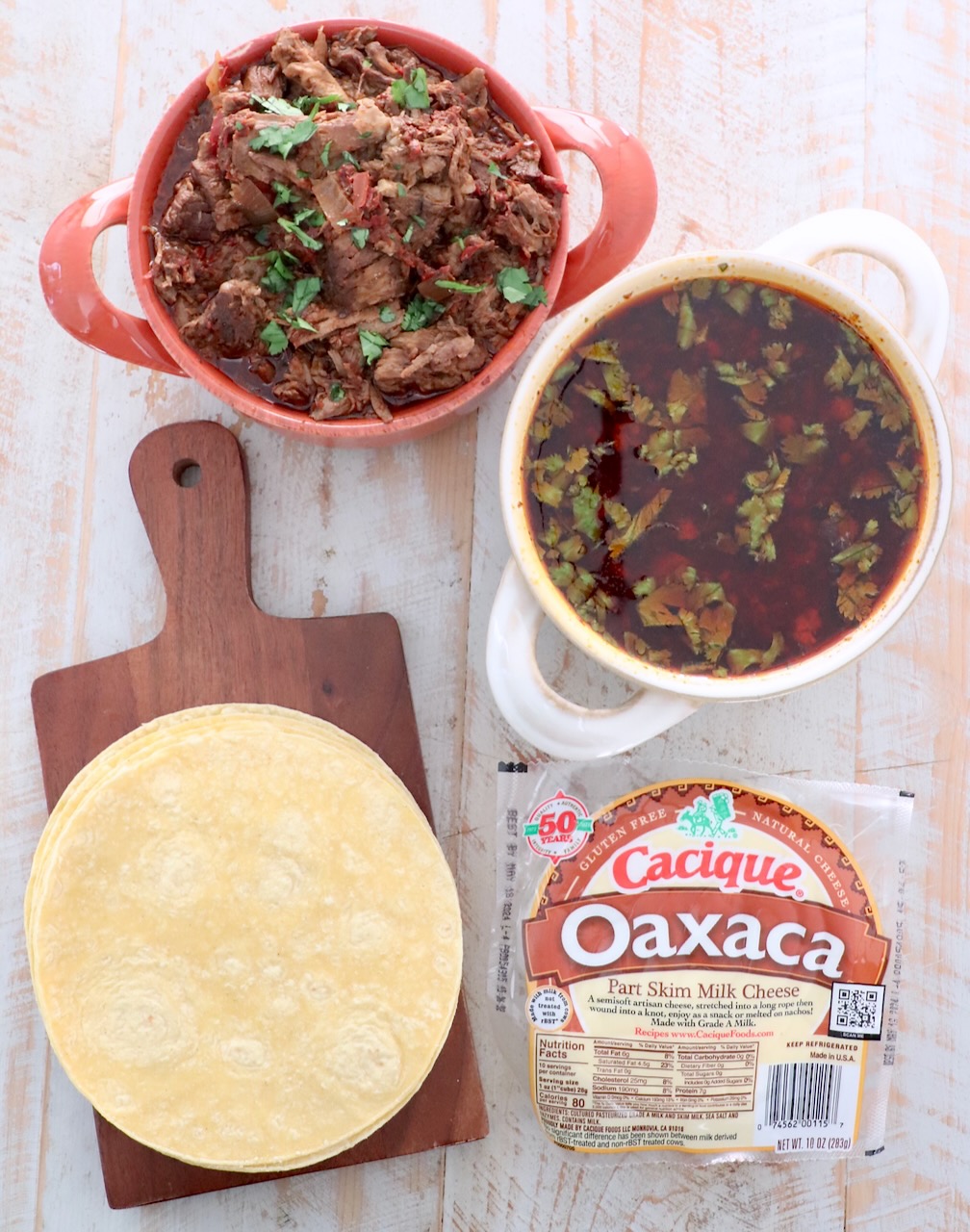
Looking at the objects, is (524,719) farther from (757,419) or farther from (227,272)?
(227,272)

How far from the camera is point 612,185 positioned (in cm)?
125

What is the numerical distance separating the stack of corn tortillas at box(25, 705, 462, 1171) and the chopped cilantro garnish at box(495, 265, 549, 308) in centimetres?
59

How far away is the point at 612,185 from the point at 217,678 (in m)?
0.81

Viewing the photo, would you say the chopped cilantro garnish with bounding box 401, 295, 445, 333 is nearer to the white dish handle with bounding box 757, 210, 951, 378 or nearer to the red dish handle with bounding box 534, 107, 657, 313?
the red dish handle with bounding box 534, 107, 657, 313

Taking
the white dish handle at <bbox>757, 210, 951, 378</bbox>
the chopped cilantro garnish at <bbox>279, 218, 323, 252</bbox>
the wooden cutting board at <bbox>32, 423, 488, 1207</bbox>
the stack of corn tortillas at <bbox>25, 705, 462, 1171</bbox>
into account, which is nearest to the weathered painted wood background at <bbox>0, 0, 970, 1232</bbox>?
the wooden cutting board at <bbox>32, 423, 488, 1207</bbox>

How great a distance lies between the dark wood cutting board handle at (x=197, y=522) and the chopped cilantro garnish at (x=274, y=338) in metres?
0.29

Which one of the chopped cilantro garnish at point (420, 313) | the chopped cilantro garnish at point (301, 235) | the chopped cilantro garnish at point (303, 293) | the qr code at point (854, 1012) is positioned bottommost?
the qr code at point (854, 1012)

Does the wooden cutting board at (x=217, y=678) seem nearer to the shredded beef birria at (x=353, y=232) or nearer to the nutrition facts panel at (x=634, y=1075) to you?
the nutrition facts panel at (x=634, y=1075)

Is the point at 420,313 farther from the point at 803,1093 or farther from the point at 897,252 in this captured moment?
the point at 803,1093

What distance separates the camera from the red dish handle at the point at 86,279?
1.22 meters

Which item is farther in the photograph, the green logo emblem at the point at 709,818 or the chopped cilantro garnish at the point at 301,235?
the green logo emblem at the point at 709,818

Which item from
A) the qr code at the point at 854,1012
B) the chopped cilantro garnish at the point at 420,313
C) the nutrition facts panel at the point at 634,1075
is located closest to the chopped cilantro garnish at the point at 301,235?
the chopped cilantro garnish at the point at 420,313

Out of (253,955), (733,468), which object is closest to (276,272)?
(733,468)

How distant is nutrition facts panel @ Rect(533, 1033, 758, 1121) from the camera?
1.53 metres
